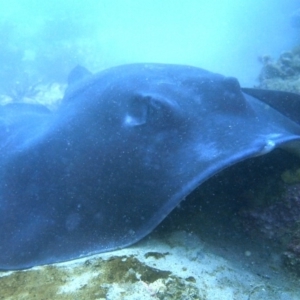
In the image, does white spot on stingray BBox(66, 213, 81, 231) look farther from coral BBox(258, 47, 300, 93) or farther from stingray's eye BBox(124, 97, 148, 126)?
coral BBox(258, 47, 300, 93)

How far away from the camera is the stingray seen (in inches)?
96.7

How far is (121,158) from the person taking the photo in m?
2.88

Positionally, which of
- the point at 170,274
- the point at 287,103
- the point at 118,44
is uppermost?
the point at 287,103

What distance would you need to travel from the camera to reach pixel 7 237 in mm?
2713

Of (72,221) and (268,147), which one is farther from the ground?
(268,147)

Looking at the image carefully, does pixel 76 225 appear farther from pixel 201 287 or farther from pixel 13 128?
pixel 13 128

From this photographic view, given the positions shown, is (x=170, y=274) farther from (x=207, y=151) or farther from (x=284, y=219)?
(x=284, y=219)

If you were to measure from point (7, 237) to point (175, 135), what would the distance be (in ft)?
6.14

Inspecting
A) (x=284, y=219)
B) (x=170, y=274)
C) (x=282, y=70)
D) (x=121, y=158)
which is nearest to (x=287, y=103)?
(x=284, y=219)

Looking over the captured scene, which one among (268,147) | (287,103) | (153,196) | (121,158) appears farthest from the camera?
(287,103)

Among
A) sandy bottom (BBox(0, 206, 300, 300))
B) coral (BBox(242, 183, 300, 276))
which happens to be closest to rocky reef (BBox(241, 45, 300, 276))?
coral (BBox(242, 183, 300, 276))

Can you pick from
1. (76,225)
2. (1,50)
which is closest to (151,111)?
(76,225)

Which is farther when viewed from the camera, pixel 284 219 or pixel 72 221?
pixel 284 219

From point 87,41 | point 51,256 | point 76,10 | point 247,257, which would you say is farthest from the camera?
point 76,10
